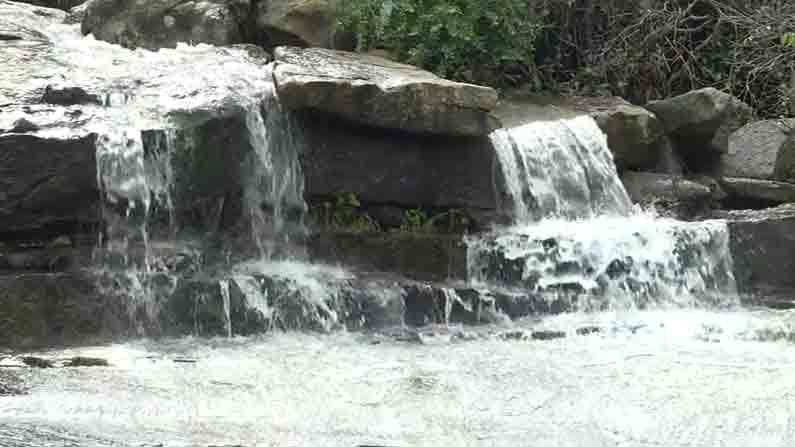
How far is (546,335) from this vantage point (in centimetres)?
709

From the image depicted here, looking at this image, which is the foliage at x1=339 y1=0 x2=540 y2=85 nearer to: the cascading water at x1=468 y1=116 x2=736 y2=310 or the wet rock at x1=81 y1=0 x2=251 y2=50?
the wet rock at x1=81 y1=0 x2=251 y2=50

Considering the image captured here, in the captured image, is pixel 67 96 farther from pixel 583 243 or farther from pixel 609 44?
pixel 609 44

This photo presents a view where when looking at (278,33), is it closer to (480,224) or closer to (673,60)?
(480,224)

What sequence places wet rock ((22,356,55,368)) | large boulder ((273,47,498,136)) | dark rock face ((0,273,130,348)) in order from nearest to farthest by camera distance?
wet rock ((22,356,55,368)) < dark rock face ((0,273,130,348)) < large boulder ((273,47,498,136))

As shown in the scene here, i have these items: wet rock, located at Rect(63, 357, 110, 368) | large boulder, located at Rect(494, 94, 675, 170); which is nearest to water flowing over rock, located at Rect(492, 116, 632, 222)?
large boulder, located at Rect(494, 94, 675, 170)

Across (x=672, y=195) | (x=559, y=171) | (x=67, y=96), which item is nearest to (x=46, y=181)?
(x=67, y=96)

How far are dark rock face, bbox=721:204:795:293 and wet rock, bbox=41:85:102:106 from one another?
186 inches

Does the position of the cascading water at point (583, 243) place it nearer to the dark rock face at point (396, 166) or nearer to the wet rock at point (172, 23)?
the dark rock face at point (396, 166)

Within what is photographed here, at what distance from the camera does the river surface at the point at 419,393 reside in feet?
15.4

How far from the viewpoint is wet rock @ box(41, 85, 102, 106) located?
7.51 metres

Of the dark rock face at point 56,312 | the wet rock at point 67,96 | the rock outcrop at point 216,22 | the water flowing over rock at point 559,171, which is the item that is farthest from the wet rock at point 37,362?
the rock outcrop at point 216,22

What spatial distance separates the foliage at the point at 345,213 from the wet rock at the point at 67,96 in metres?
1.75

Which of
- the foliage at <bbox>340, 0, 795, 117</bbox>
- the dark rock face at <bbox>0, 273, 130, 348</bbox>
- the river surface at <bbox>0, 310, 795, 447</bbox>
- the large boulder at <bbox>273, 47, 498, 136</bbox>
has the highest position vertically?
the foliage at <bbox>340, 0, 795, 117</bbox>

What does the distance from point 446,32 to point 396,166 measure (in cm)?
241
